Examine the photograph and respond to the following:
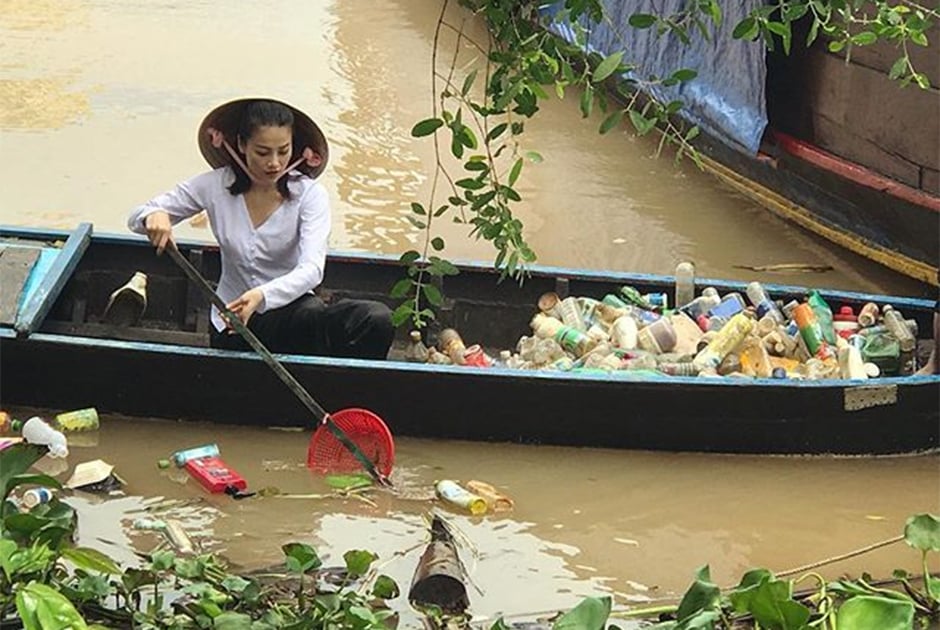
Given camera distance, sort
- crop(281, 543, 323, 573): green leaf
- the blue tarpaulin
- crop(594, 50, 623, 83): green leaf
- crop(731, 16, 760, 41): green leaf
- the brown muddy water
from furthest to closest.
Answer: the blue tarpaulin → the brown muddy water → crop(281, 543, 323, 573): green leaf → crop(731, 16, 760, 41): green leaf → crop(594, 50, 623, 83): green leaf

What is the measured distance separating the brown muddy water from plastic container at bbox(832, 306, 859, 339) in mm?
638

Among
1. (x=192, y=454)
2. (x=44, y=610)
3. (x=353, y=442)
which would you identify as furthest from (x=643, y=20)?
(x=192, y=454)

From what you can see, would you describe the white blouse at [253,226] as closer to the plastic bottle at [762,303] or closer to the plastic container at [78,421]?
the plastic container at [78,421]

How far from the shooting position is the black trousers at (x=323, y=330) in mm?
5629

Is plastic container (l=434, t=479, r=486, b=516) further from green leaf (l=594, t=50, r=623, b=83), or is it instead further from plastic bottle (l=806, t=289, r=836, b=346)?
green leaf (l=594, t=50, r=623, b=83)

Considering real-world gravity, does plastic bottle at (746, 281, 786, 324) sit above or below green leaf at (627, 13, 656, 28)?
below

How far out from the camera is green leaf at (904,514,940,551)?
4.04m

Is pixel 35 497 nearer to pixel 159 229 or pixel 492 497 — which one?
pixel 159 229

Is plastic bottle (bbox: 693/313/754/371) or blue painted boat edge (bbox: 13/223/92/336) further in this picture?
plastic bottle (bbox: 693/313/754/371)

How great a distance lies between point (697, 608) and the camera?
12.1ft

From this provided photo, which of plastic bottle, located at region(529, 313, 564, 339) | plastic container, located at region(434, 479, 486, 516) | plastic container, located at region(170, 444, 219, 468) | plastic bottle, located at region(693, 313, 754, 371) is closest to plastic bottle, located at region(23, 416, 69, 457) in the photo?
plastic container, located at region(170, 444, 219, 468)

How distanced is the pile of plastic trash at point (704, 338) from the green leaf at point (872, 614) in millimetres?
2031

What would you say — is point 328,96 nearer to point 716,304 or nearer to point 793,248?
point 793,248

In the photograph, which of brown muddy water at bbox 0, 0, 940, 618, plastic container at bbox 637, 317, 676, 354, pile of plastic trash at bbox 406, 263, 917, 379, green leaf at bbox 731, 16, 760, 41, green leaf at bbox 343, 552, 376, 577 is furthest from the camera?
plastic container at bbox 637, 317, 676, 354
